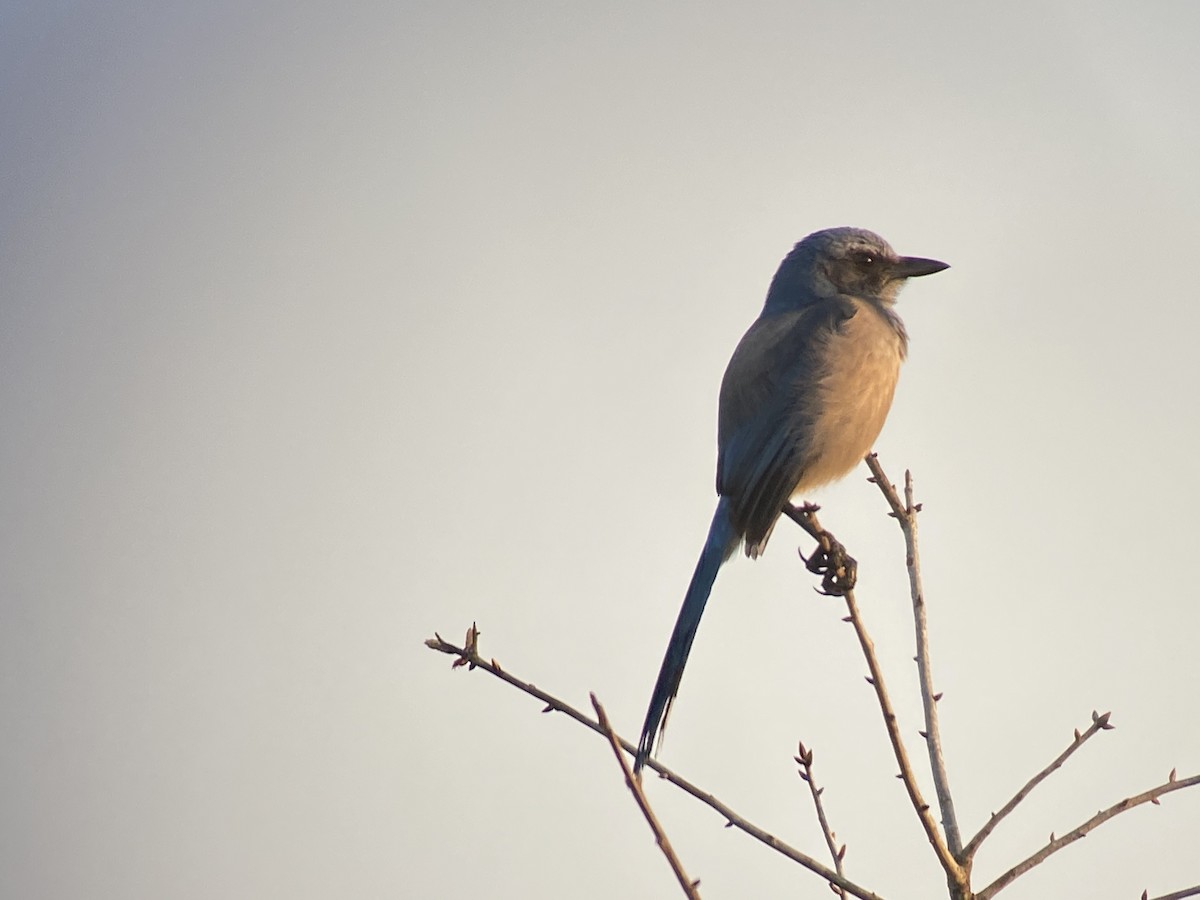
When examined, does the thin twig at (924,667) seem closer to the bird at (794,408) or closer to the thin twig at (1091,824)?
the thin twig at (1091,824)

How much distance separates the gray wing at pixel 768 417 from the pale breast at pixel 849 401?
0.15ft

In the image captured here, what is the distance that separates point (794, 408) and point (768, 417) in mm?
114

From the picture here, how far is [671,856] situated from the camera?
209 centimetres

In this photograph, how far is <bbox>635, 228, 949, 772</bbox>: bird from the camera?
15.4ft

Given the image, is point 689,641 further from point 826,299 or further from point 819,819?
point 826,299

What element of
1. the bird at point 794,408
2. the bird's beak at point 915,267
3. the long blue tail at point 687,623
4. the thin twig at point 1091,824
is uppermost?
the bird's beak at point 915,267

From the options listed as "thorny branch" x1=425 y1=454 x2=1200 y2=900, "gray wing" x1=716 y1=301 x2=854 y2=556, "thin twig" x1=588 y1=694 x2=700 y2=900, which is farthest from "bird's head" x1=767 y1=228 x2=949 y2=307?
"thin twig" x1=588 y1=694 x2=700 y2=900

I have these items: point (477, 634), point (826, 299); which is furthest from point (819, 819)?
point (826, 299)

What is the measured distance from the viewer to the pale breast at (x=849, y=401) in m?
4.90

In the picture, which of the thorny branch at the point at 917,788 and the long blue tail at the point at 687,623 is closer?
the thorny branch at the point at 917,788

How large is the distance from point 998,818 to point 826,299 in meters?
2.99

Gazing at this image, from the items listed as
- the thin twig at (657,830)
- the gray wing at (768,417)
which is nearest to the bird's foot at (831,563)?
the gray wing at (768,417)

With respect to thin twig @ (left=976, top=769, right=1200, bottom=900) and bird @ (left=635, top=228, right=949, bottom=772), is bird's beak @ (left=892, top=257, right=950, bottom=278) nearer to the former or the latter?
bird @ (left=635, top=228, right=949, bottom=772)

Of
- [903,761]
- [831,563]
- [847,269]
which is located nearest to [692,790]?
[903,761]
